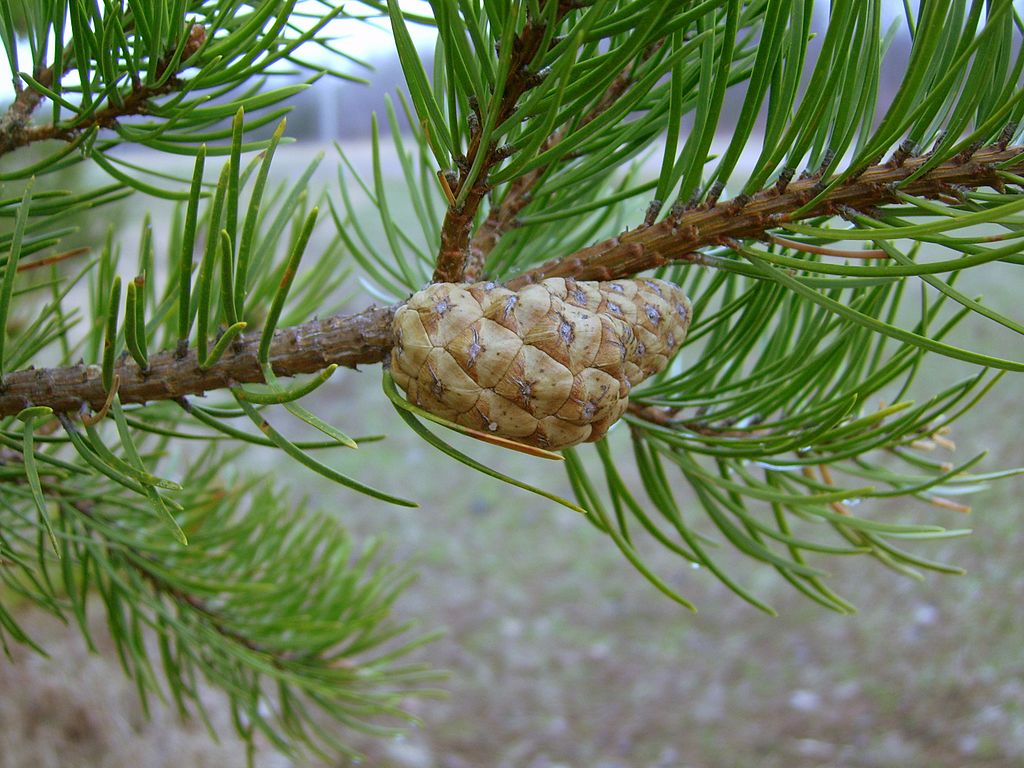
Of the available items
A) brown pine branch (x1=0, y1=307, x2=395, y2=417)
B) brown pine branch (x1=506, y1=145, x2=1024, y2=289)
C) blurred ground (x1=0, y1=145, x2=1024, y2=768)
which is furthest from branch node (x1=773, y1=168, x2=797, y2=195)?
blurred ground (x1=0, y1=145, x2=1024, y2=768)

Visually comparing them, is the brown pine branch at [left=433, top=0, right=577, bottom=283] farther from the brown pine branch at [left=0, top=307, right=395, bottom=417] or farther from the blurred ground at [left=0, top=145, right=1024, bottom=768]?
the blurred ground at [left=0, top=145, right=1024, bottom=768]

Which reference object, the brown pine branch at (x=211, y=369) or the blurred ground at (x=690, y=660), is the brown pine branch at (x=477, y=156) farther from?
the blurred ground at (x=690, y=660)

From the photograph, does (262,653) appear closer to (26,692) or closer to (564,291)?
(564,291)

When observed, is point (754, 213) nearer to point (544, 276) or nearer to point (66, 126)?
point (544, 276)

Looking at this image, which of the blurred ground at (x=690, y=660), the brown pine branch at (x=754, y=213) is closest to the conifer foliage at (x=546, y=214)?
the brown pine branch at (x=754, y=213)

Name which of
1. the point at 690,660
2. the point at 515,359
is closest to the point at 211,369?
the point at 515,359
